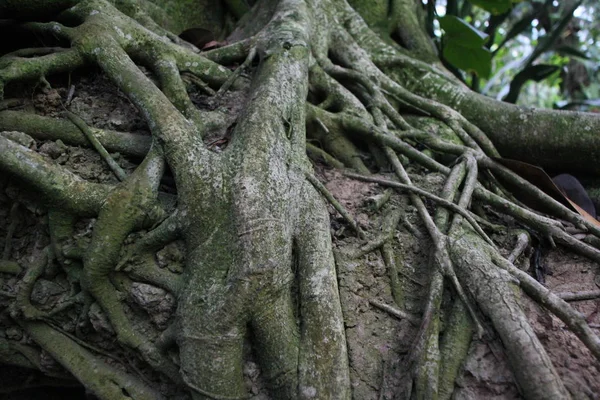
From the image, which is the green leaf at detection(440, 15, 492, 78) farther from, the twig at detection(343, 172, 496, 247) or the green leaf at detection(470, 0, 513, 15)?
the twig at detection(343, 172, 496, 247)

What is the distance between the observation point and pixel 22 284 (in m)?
1.90

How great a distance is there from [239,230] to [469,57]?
8.63 feet

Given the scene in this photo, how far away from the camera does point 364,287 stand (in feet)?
6.49

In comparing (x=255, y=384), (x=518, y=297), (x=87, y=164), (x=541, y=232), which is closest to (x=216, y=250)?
(x=255, y=384)

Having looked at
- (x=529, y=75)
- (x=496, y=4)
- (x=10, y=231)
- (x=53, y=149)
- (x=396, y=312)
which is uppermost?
(x=496, y=4)

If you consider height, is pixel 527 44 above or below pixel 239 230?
above

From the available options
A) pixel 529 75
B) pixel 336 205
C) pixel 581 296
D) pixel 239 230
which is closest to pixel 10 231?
pixel 239 230

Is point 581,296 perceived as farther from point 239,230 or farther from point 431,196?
point 239,230

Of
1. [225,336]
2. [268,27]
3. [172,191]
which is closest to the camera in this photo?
[225,336]

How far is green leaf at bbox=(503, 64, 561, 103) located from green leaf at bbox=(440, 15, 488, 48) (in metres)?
1.35

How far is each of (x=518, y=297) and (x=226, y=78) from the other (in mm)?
1823

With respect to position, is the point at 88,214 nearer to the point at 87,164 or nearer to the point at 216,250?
the point at 87,164

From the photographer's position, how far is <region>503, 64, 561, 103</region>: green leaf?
14.5 feet

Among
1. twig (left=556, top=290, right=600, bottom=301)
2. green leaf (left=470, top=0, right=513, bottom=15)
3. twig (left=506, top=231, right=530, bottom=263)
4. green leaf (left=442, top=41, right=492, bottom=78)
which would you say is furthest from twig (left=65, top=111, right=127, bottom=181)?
green leaf (left=470, top=0, right=513, bottom=15)
